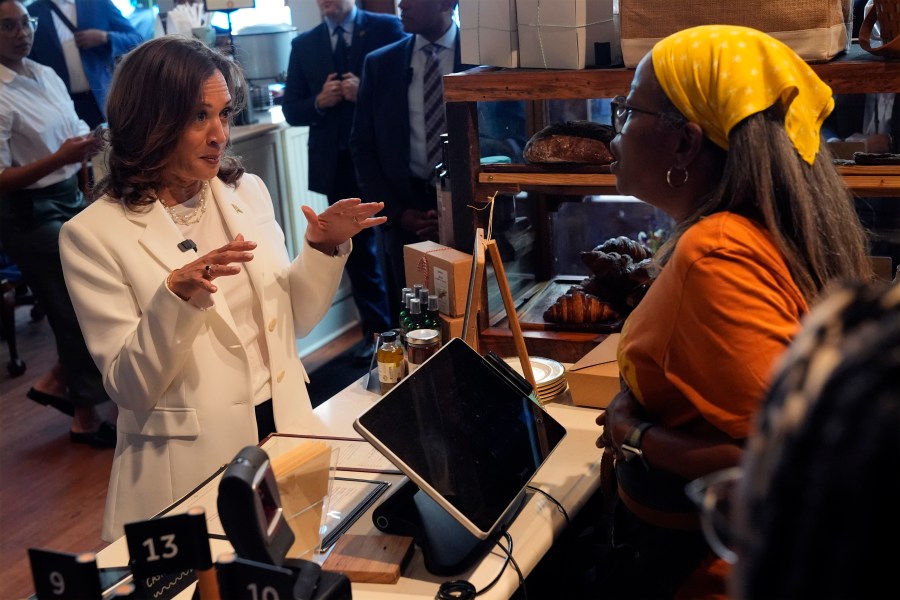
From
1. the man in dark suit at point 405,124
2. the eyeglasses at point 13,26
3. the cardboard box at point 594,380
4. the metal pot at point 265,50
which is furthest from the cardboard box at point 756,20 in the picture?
the metal pot at point 265,50

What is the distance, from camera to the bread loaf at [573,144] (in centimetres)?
239

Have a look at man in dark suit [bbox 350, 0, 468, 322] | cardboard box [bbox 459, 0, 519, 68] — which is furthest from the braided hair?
man in dark suit [bbox 350, 0, 468, 322]

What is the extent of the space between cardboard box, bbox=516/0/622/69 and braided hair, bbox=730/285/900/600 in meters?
1.87

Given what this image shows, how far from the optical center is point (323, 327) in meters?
5.39

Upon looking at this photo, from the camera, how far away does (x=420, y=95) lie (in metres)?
4.20

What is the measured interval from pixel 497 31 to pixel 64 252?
4.02ft

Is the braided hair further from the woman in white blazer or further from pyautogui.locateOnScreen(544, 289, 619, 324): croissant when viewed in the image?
pyautogui.locateOnScreen(544, 289, 619, 324): croissant

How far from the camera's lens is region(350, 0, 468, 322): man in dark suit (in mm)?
4137

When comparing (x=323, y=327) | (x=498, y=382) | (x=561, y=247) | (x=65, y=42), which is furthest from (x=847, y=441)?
(x=65, y=42)

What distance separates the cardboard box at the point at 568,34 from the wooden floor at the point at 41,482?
7.67ft

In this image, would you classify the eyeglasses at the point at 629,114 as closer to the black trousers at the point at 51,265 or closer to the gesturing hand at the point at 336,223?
the gesturing hand at the point at 336,223

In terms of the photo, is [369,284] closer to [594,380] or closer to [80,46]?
[80,46]

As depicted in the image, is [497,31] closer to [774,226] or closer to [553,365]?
[553,365]

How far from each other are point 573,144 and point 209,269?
100cm
